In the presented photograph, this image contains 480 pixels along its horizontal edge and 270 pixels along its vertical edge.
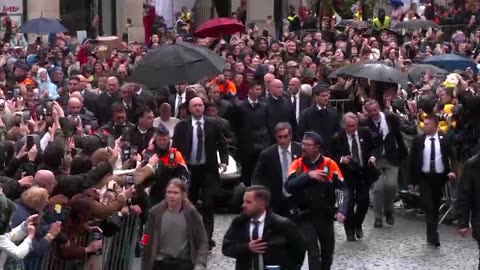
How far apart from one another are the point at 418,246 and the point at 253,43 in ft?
53.8

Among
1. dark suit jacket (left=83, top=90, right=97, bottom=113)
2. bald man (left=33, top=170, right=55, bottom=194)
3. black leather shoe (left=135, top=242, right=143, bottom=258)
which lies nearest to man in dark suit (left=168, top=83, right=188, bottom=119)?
dark suit jacket (left=83, top=90, right=97, bottom=113)

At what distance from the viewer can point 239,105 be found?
Answer: 1941 cm

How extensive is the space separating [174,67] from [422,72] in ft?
24.9

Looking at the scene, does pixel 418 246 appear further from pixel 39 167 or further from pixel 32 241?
pixel 32 241

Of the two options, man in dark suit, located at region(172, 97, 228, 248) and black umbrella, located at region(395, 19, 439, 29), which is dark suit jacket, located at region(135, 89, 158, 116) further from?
black umbrella, located at region(395, 19, 439, 29)

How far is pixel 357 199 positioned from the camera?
60.6 ft

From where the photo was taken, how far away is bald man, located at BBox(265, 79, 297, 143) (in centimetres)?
1938

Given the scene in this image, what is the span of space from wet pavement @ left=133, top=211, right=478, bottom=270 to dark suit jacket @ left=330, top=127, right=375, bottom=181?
2.73 ft

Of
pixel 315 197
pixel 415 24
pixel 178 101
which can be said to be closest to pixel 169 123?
pixel 178 101

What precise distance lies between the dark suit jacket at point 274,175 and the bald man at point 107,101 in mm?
5530

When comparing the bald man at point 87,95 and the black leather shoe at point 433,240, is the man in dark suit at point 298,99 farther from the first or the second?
the black leather shoe at point 433,240

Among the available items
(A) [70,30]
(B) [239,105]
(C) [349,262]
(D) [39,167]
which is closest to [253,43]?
(A) [70,30]

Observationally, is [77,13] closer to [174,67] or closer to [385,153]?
[174,67]

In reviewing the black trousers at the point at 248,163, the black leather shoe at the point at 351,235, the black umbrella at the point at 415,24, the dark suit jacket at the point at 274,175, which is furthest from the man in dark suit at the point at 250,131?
the black umbrella at the point at 415,24
